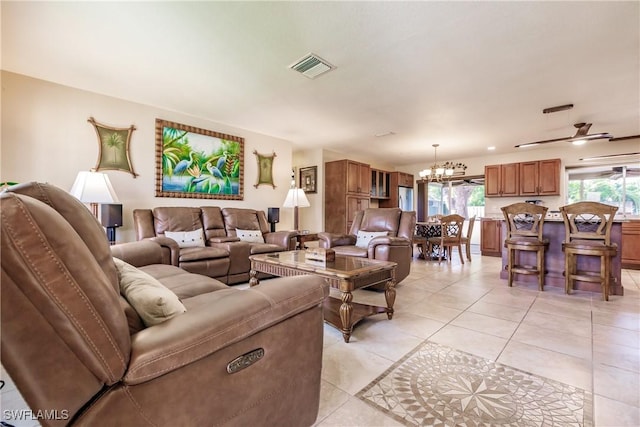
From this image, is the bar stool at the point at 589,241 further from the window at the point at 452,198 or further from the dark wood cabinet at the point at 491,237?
the window at the point at 452,198

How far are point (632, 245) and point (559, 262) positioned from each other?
275 cm

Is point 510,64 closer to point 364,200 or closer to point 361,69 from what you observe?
point 361,69

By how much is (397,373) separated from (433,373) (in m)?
Answer: 0.21

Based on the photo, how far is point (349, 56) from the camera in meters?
2.61

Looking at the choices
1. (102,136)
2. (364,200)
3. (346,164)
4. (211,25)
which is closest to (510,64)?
(211,25)

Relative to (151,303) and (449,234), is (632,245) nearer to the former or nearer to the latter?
(449,234)

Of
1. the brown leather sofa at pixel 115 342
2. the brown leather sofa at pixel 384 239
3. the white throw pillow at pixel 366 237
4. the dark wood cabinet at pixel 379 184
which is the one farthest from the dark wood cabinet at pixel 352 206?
the brown leather sofa at pixel 115 342

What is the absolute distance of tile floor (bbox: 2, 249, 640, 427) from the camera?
4.58 feet

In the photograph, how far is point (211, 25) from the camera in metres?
2.19

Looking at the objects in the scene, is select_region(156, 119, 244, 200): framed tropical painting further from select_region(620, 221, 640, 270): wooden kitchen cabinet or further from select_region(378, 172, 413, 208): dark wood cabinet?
select_region(620, 221, 640, 270): wooden kitchen cabinet

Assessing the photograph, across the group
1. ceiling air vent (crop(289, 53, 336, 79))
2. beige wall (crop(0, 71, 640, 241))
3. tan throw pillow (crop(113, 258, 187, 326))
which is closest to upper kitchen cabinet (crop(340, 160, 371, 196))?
beige wall (crop(0, 71, 640, 241))

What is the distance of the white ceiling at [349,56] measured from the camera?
206 centimetres

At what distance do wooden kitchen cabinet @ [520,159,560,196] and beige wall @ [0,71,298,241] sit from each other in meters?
6.67

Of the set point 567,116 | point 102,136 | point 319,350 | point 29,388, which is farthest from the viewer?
point 567,116
